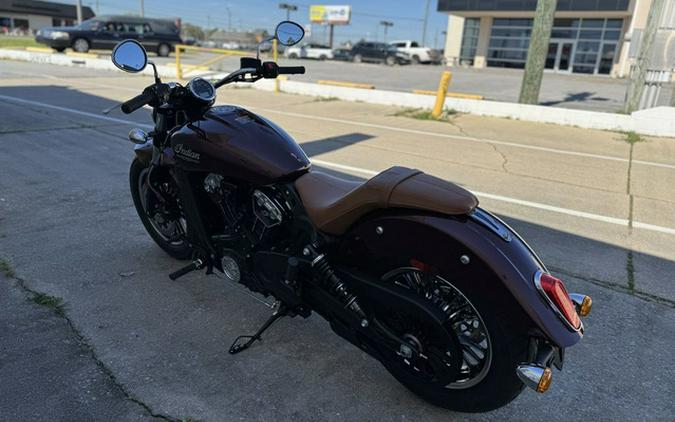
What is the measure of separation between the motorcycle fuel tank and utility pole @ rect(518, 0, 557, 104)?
10227 mm

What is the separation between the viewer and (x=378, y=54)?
33.7m

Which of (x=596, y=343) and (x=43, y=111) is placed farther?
(x=43, y=111)

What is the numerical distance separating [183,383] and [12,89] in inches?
508

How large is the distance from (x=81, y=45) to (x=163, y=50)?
4041mm

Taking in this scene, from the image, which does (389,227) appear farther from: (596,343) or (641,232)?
(641,232)

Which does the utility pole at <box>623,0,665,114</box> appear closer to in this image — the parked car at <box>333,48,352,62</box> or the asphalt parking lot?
the asphalt parking lot

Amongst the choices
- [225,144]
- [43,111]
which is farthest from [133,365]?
[43,111]

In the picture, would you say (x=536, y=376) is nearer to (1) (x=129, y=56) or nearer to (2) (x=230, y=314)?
(2) (x=230, y=314)

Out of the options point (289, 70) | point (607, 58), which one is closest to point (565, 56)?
point (607, 58)

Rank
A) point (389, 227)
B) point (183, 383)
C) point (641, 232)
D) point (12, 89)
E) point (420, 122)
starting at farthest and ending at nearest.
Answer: point (12, 89) → point (420, 122) → point (641, 232) → point (183, 383) → point (389, 227)

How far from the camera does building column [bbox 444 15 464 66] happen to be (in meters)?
37.2

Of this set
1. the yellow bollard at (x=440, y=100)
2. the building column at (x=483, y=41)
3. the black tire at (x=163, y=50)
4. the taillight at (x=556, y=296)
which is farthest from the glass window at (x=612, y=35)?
the taillight at (x=556, y=296)

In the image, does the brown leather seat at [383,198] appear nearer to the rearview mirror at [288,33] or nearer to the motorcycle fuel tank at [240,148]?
the motorcycle fuel tank at [240,148]

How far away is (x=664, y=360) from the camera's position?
2.77 meters
